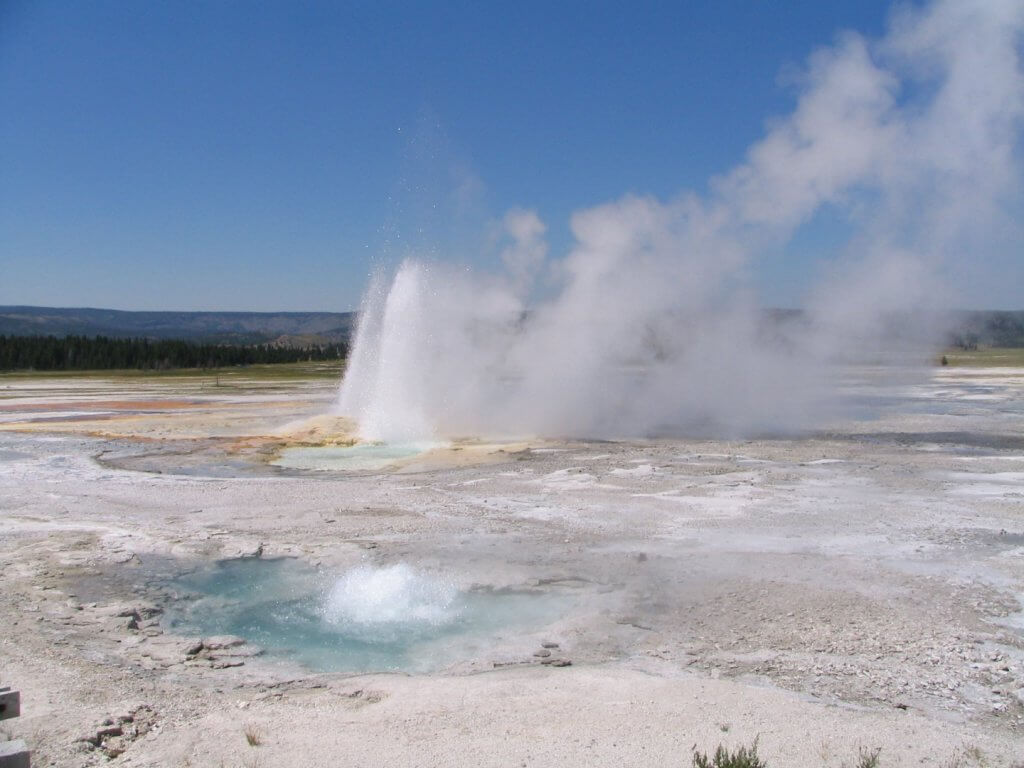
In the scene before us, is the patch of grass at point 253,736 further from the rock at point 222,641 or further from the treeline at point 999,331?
the treeline at point 999,331

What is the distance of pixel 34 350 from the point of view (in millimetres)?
65125

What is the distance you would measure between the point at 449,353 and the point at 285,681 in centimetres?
1637

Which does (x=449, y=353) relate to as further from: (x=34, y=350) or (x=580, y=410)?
(x=34, y=350)

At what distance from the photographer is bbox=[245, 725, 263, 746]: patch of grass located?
4.45m

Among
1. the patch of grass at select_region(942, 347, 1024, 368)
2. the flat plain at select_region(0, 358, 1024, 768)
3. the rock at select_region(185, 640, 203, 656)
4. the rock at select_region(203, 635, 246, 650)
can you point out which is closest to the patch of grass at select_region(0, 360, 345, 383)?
the flat plain at select_region(0, 358, 1024, 768)

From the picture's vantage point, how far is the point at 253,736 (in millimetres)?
4504

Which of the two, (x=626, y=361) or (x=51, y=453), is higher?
(x=626, y=361)

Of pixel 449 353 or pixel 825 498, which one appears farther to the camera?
pixel 449 353

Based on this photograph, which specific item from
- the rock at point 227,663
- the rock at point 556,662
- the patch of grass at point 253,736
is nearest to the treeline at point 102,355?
the rock at point 227,663

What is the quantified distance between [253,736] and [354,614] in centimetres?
238

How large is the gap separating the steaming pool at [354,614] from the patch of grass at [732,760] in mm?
2250

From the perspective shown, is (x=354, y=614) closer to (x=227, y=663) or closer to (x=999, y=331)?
(x=227, y=663)

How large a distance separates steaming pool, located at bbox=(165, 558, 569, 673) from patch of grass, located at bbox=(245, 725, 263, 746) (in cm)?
107

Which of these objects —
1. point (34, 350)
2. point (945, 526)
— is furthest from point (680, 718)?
point (34, 350)
